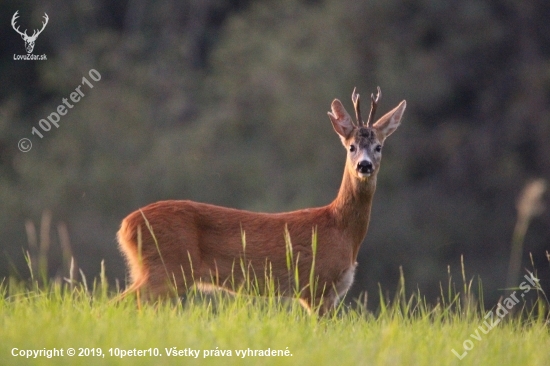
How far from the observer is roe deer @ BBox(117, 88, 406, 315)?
7.24 m

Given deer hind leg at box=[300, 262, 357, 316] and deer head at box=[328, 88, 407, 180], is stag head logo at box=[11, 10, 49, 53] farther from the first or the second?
deer hind leg at box=[300, 262, 357, 316]

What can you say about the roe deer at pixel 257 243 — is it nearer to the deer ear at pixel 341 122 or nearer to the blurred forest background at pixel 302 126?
the deer ear at pixel 341 122

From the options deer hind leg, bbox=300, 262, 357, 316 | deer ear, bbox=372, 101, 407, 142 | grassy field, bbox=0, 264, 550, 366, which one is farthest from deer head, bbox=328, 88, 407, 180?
grassy field, bbox=0, 264, 550, 366

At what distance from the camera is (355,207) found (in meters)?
7.94

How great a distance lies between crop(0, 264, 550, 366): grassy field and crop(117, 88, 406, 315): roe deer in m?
0.45

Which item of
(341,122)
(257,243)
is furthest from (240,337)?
(341,122)

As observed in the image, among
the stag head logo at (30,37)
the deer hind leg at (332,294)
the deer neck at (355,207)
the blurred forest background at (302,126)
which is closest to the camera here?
the deer hind leg at (332,294)

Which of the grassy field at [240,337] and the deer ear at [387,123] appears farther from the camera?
the deer ear at [387,123]

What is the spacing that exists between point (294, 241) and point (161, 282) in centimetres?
108

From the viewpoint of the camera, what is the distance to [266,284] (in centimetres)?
727

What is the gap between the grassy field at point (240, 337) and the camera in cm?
492

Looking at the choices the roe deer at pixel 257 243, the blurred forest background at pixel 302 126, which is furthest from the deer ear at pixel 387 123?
the blurred forest background at pixel 302 126

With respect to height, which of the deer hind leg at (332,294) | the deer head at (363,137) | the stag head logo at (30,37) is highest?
the stag head logo at (30,37)

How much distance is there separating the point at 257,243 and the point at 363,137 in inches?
45.8
